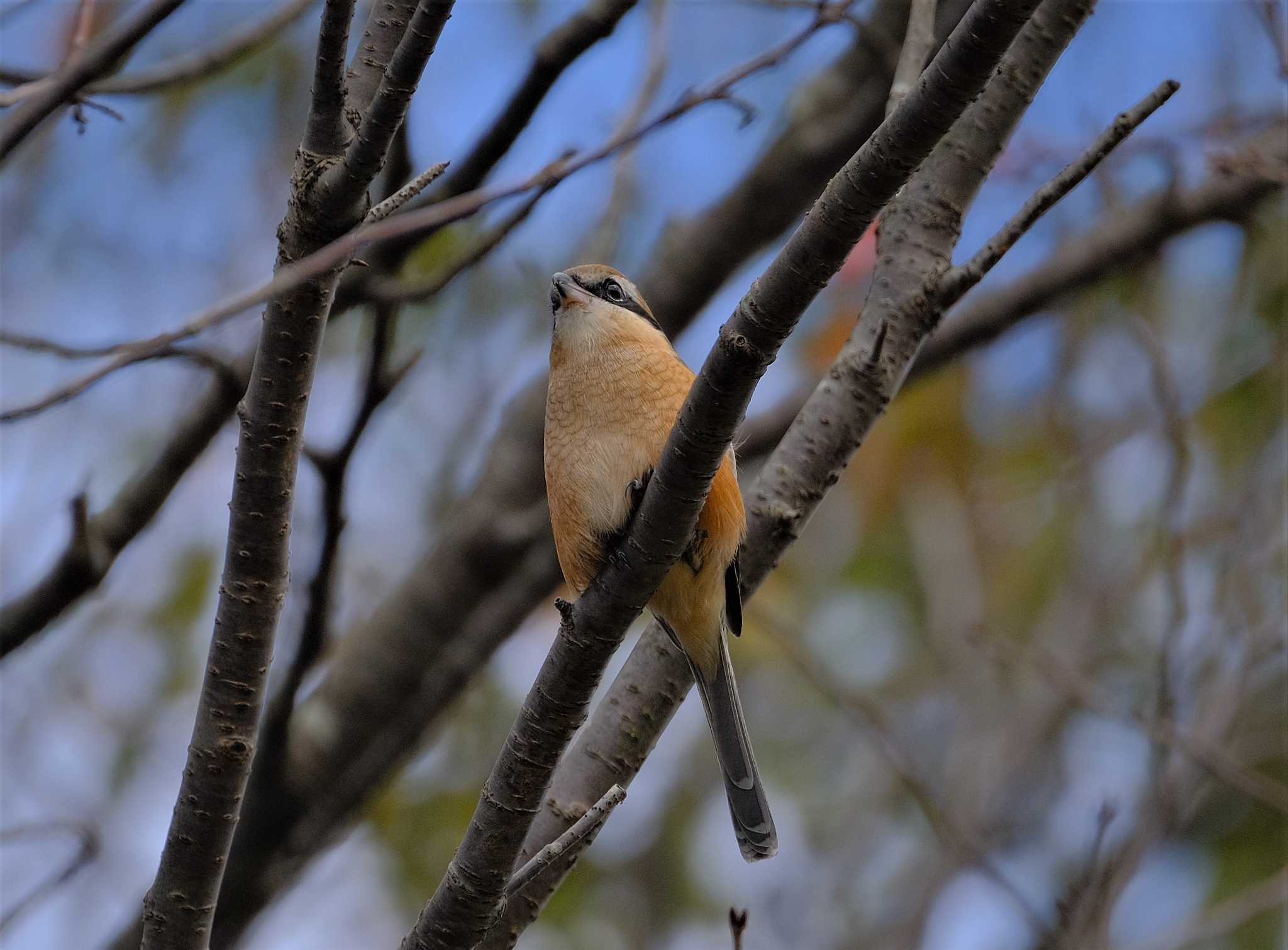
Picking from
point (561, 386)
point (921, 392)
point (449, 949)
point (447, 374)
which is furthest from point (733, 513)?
point (921, 392)

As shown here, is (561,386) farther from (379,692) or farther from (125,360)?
(125,360)

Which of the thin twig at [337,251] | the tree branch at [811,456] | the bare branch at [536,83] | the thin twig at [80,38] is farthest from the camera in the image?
the tree branch at [811,456]

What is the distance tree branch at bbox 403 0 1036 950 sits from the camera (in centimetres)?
206

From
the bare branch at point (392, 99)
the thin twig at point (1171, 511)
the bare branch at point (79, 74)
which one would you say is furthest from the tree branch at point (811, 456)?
the bare branch at point (79, 74)

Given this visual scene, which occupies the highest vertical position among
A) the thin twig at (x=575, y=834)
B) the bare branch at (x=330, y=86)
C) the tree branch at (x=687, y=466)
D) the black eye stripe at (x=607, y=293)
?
the black eye stripe at (x=607, y=293)

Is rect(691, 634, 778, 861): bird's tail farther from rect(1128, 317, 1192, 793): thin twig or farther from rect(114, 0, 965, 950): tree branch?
rect(1128, 317, 1192, 793): thin twig

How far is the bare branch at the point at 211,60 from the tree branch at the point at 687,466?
2.26 metres

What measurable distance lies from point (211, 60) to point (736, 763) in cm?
282

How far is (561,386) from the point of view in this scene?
158 inches

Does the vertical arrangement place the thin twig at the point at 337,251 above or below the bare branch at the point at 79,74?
below

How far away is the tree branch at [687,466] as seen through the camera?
206 cm

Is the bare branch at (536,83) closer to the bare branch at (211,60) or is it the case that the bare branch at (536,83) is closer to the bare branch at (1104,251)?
the bare branch at (211,60)

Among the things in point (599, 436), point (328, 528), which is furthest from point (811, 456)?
point (328, 528)

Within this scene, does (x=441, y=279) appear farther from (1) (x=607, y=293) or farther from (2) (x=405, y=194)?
(2) (x=405, y=194)
